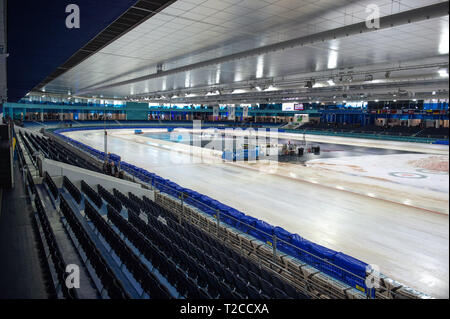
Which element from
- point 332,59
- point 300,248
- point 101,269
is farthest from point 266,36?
point 101,269

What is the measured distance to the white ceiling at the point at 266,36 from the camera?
897 centimetres

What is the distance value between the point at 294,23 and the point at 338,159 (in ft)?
61.3

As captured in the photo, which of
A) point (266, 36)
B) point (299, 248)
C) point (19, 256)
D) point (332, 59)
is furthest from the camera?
point (332, 59)

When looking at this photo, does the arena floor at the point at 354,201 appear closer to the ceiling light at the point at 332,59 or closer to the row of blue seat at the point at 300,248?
the row of blue seat at the point at 300,248

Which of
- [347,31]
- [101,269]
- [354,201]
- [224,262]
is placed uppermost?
[347,31]

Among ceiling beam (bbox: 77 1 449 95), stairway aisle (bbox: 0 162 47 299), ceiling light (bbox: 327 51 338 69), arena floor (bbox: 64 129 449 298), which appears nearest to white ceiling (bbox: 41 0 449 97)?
ceiling light (bbox: 327 51 338 69)

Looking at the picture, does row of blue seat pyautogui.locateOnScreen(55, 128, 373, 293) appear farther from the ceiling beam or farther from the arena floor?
the ceiling beam

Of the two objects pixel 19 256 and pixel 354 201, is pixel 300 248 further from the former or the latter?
pixel 354 201

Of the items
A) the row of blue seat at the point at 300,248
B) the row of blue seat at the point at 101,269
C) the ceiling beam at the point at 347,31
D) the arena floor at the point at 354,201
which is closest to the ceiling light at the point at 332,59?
the ceiling beam at the point at 347,31

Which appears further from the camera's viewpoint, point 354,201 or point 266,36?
point 354,201

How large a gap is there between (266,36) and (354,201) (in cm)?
802

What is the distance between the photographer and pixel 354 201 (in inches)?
535
